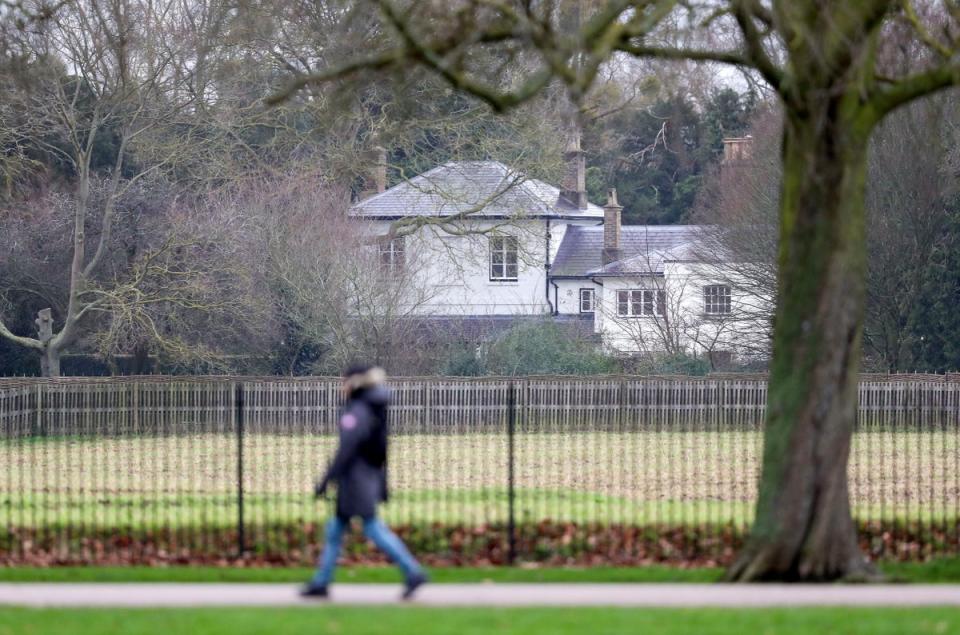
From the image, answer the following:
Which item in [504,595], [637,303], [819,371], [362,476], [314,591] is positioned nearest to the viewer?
[362,476]

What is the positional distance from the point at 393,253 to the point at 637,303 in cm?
1224

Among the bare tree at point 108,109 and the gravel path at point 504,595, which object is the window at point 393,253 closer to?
the bare tree at point 108,109

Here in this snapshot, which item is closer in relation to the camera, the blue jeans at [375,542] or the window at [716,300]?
the blue jeans at [375,542]

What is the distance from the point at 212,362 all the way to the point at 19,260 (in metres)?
7.93

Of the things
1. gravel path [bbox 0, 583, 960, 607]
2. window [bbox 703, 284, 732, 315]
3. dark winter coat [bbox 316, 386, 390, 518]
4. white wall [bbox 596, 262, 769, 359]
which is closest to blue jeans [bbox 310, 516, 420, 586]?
dark winter coat [bbox 316, 386, 390, 518]

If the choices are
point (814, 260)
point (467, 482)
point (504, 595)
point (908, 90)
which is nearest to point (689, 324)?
point (467, 482)

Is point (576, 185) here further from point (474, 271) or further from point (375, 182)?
point (375, 182)

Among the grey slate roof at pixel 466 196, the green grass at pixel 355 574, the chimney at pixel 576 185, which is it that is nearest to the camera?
the green grass at pixel 355 574

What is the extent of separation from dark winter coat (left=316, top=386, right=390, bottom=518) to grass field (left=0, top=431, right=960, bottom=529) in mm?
3914

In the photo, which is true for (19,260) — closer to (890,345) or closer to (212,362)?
(212,362)

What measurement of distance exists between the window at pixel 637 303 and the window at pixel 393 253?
9276mm

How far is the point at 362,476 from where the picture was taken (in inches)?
411

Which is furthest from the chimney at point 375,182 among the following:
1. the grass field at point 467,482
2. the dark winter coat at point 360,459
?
the dark winter coat at point 360,459

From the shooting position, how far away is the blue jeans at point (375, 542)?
10.3 metres
